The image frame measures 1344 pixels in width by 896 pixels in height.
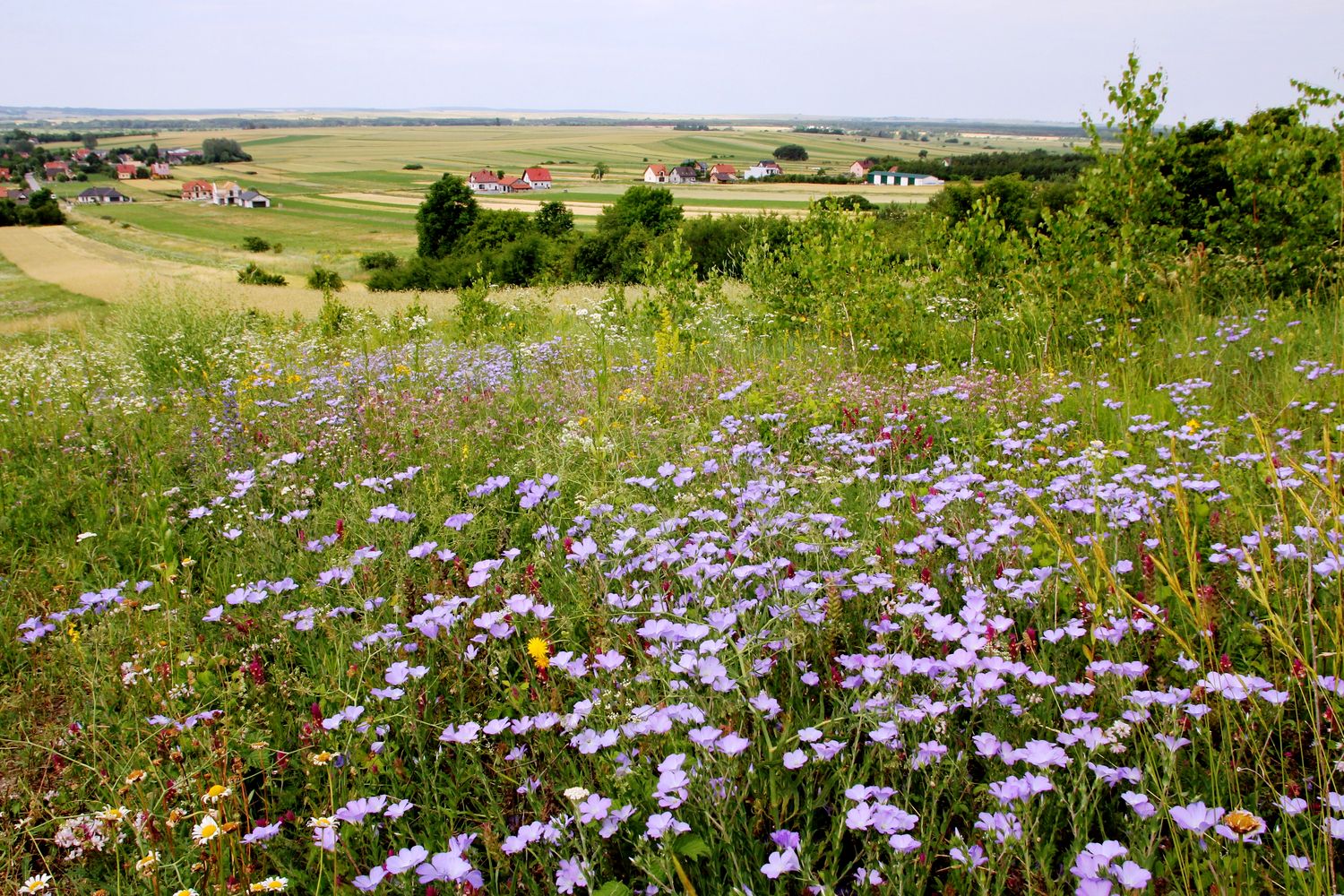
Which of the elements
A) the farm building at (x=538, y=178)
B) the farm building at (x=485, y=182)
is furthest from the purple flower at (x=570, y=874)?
the farm building at (x=485, y=182)

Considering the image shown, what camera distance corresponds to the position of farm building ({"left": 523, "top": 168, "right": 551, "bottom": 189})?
9181 cm

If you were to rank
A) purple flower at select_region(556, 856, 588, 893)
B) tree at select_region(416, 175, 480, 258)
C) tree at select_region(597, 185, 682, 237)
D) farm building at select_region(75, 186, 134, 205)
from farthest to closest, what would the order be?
1. farm building at select_region(75, 186, 134, 205)
2. tree at select_region(416, 175, 480, 258)
3. tree at select_region(597, 185, 682, 237)
4. purple flower at select_region(556, 856, 588, 893)

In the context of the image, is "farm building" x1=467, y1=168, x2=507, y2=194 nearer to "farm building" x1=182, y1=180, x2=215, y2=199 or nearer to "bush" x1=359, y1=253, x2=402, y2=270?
"farm building" x1=182, y1=180, x2=215, y2=199

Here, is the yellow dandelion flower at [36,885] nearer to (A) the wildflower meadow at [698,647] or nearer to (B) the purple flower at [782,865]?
(A) the wildflower meadow at [698,647]

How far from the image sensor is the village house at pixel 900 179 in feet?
189

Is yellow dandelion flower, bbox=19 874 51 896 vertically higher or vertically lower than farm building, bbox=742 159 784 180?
lower

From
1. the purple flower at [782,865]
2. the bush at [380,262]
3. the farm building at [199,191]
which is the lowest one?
the bush at [380,262]

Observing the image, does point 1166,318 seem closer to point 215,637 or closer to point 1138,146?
point 1138,146

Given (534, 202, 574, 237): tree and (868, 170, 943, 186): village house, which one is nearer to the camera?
(868, 170, 943, 186): village house

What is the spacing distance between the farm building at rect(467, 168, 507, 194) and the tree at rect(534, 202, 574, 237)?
32623 mm

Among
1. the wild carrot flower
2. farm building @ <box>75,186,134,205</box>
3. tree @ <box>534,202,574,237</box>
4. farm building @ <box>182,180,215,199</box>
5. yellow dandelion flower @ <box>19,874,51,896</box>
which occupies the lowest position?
yellow dandelion flower @ <box>19,874,51,896</box>

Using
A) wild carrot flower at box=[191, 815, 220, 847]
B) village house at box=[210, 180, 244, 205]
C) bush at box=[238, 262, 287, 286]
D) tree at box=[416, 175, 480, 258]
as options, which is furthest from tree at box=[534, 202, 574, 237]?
wild carrot flower at box=[191, 815, 220, 847]

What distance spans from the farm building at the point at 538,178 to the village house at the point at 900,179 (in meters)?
44.3

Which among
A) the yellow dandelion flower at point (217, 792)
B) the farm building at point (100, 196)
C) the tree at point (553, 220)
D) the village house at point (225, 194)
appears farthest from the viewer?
the village house at point (225, 194)
